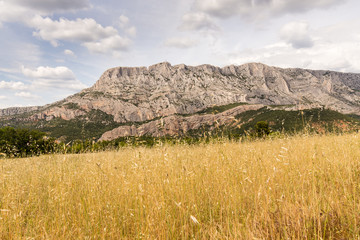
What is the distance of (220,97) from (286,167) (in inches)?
7876

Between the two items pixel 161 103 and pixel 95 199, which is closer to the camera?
pixel 95 199

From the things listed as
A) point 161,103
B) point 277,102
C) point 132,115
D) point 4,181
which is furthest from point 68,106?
point 277,102

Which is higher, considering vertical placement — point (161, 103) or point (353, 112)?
point (161, 103)

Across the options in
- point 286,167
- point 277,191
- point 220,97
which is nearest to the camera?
point 277,191

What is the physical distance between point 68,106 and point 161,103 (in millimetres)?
98607

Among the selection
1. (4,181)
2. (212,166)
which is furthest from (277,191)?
(4,181)

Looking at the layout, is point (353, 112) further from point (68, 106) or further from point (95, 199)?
point (68, 106)

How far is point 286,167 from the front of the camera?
3859 millimetres

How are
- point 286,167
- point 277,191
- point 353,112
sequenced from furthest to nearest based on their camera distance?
point 353,112 → point 286,167 → point 277,191

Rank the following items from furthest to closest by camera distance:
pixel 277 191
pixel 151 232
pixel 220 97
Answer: pixel 220 97 → pixel 277 191 → pixel 151 232

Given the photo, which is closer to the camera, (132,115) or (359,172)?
(359,172)

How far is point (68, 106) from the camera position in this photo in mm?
185750

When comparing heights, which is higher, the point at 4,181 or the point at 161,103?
the point at 161,103

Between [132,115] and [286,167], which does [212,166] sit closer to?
[286,167]
